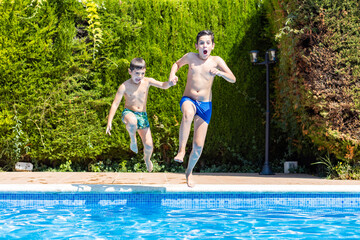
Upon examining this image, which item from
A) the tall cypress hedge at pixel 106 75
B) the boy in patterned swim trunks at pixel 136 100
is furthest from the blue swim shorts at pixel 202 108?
the tall cypress hedge at pixel 106 75

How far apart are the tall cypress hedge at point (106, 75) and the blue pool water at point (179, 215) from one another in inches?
99.6

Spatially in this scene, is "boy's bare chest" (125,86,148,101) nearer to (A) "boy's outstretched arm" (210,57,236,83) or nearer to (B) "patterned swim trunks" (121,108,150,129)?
(B) "patterned swim trunks" (121,108,150,129)

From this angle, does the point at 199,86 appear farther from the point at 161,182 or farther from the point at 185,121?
the point at 161,182

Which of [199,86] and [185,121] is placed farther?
[199,86]

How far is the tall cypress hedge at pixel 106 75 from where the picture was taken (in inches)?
358

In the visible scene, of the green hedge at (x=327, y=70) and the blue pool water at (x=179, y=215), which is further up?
the green hedge at (x=327, y=70)

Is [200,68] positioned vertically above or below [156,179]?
above

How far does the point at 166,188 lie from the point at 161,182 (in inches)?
32.9

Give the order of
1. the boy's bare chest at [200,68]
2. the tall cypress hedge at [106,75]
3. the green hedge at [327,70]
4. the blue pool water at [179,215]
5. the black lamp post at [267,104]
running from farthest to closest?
the tall cypress hedge at [106,75] → the black lamp post at [267,104] → the green hedge at [327,70] → the boy's bare chest at [200,68] → the blue pool water at [179,215]

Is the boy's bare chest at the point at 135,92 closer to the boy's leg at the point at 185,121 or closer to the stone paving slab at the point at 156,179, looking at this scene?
the boy's leg at the point at 185,121

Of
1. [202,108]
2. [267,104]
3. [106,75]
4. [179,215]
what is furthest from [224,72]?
[106,75]

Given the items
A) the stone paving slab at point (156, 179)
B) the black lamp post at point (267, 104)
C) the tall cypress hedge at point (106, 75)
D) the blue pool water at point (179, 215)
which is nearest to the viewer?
the blue pool water at point (179, 215)

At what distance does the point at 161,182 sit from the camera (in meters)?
7.70

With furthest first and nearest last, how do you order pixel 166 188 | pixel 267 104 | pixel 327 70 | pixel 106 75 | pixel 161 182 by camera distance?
pixel 106 75 < pixel 267 104 < pixel 327 70 < pixel 161 182 < pixel 166 188
